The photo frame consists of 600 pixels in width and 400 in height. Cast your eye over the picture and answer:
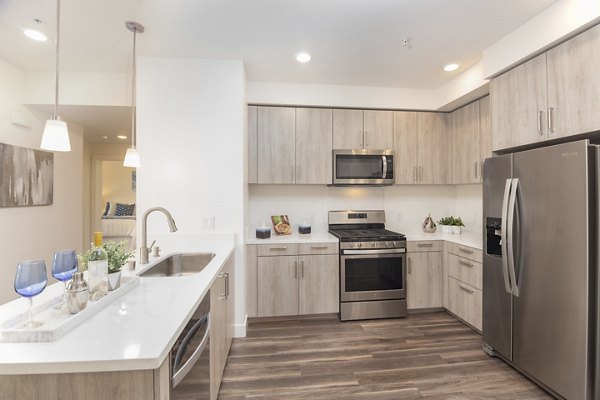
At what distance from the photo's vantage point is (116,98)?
2967mm

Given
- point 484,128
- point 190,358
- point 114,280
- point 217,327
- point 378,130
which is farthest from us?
point 378,130

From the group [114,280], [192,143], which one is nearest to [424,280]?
[192,143]

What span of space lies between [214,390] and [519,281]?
7.05 feet

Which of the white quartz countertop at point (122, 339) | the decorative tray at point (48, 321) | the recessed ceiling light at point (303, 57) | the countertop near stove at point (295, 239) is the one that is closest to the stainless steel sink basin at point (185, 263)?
the countertop near stove at point (295, 239)

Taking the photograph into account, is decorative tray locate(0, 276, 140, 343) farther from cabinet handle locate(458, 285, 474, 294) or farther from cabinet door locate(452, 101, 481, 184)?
cabinet door locate(452, 101, 481, 184)

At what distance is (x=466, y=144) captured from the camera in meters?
3.23

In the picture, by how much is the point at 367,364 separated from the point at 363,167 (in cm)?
203

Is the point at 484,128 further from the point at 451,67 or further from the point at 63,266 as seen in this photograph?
the point at 63,266

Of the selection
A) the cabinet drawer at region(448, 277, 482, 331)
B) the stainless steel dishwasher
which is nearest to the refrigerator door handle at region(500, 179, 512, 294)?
the cabinet drawer at region(448, 277, 482, 331)

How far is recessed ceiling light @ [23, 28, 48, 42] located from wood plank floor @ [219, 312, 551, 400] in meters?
3.02

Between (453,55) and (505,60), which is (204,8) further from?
(505,60)

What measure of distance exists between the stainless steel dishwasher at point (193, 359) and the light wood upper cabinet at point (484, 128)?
9.82ft

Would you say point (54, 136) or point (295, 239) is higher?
point (54, 136)

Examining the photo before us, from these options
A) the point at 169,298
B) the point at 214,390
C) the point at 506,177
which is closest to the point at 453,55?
the point at 506,177
